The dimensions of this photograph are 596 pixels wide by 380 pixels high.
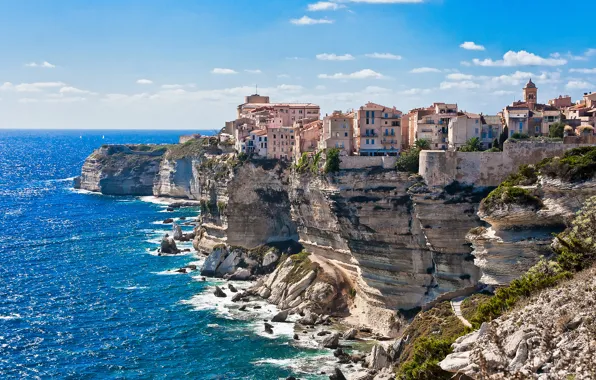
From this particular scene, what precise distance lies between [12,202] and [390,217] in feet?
326

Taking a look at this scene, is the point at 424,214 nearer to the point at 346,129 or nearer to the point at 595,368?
the point at 346,129

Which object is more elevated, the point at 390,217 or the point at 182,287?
the point at 390,217

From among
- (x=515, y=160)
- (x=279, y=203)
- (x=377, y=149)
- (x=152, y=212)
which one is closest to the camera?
(x=515, y=160)

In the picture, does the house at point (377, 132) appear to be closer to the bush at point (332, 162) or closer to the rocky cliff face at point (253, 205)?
the bush at point (332, 162)

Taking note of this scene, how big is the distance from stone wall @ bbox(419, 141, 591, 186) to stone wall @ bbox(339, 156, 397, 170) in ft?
15.3

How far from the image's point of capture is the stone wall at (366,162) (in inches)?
2392

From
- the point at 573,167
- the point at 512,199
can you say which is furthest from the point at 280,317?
the point at 573,167

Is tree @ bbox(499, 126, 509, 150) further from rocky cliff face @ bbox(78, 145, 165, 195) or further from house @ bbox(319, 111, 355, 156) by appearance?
rocky cliff face @ bbox(78, 145, 165, 195)

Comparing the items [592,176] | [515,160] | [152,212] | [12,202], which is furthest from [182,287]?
[12,202]

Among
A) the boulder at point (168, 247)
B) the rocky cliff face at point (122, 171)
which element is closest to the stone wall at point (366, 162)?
the boulder at point (168, 247)

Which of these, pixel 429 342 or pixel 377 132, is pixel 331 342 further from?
pixel 377 132

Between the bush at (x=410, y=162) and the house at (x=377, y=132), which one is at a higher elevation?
the house at (x=377, y=132)

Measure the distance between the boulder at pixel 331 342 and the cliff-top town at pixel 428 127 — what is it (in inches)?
778

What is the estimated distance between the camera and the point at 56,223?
110 metres
